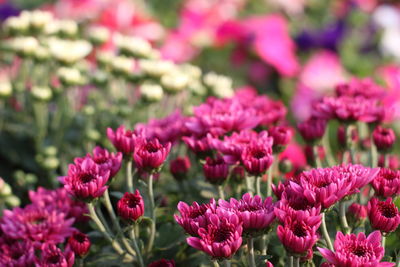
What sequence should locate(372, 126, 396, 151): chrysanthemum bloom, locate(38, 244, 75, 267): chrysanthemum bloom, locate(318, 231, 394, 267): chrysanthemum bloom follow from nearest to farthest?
locate(318, 231, 394, 267): chrysanthemum bloom < locate(38, 244, 75, 267): chrysanthemum bloom < locate(372, 126, 396, 151): chrysanthemum bloom

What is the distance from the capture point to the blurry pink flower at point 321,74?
7.93 feet

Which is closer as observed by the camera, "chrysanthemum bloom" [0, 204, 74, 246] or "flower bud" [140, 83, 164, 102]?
"chrysanthemum bloom" [0, 204, 74, 246]

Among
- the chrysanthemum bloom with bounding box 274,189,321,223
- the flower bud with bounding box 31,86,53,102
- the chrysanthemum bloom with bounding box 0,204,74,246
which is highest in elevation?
the chrysanthemum bloom with bounding box 274,189,321,223

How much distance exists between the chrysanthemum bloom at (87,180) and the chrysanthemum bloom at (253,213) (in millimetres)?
165

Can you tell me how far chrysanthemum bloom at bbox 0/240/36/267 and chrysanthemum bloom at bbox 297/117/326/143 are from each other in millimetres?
485

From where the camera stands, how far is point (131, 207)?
0.81 meters

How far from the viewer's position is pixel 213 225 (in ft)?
2.31

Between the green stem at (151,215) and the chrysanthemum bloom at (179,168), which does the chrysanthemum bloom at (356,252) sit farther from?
the chrysanthemum bloom at (179,168)

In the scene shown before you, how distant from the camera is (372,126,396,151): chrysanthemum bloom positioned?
1.03 meters

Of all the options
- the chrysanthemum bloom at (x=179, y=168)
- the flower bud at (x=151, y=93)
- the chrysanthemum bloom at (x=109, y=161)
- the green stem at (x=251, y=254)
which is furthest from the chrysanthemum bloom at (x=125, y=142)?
the flower bud at (x=151, y=93)

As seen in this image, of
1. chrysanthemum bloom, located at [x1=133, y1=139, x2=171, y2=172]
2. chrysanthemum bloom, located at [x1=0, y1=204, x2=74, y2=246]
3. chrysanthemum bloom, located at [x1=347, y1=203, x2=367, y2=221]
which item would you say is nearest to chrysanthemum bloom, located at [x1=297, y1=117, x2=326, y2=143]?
chrysanthemum bloom, located at [x1=347, y1=203, x2=367, y2=221]

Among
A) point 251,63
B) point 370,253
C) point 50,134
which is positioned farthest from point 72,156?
point 251,63

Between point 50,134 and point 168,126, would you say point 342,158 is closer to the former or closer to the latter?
point 168,126

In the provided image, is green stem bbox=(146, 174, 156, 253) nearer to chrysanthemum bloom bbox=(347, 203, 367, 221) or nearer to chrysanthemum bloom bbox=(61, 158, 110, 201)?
chrysanthemum bloom bbox=(61, 158, 110, 201)
